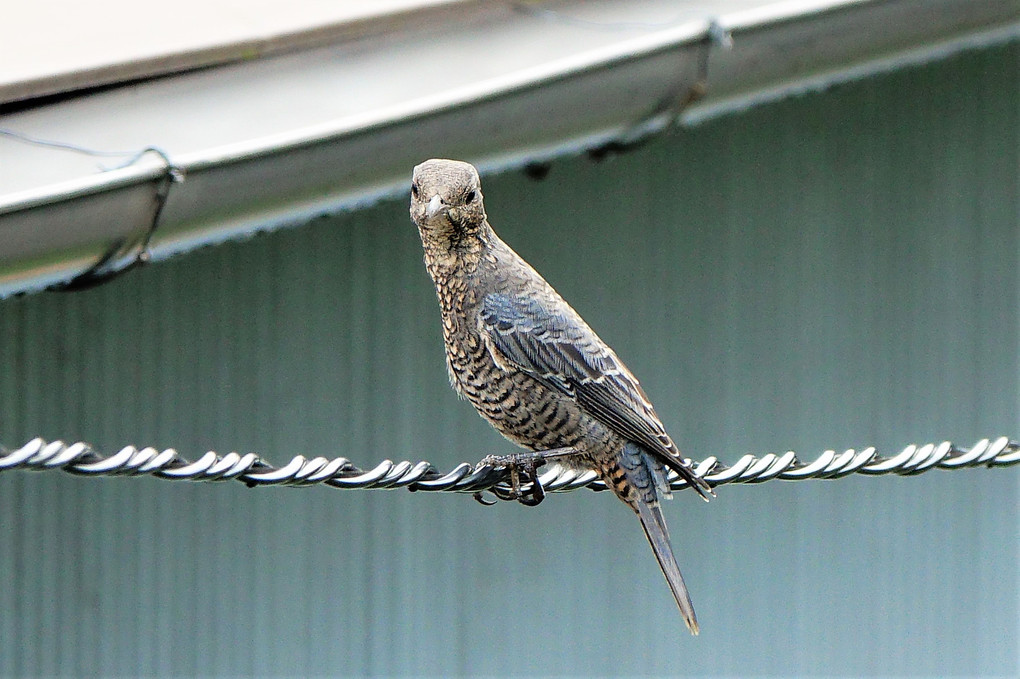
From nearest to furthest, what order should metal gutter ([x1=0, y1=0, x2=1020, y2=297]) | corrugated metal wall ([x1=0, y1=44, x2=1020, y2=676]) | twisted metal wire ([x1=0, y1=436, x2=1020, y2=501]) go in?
twisted metal wire ([x1=0, y1=436, x2=1020, y2=501]) < metal gutter ([x1=0, y1=0, x2=1020, y2=297]) < corrugated metal wall ([x1=0, y1=44, x2=1020, y2=676])

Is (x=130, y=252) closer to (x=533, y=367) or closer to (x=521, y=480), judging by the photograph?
(x=533, y=367)

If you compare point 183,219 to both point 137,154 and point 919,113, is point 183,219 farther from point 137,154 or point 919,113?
point 919,113

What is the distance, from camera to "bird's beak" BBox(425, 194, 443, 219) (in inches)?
116

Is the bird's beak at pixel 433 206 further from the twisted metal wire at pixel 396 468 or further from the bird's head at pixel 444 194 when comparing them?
the twisted metal wire at pixel 396 468

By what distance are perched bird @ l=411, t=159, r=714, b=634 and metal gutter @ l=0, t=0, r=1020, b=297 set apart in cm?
41

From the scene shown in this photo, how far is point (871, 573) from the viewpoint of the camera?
5.89 meters

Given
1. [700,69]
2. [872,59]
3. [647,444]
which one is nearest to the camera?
[647,444]

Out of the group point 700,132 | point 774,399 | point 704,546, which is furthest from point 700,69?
point 704,546

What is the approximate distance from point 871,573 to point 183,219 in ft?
13.4

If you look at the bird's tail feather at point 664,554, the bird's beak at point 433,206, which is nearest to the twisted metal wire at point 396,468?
the bird's tail feather at point 664,554

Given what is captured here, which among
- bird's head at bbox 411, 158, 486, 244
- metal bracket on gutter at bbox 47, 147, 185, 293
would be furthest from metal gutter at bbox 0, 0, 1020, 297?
bird's head at bbox 411, 158, 486, 244

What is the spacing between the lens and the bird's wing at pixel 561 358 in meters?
3.13

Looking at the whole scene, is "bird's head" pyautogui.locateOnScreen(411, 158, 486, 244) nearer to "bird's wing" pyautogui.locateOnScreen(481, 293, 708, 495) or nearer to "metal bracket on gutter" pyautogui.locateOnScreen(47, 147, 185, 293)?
"bird's wing" pyautogui.locateOnScreen(481, 293, 708, 495)

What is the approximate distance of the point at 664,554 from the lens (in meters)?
2.95
